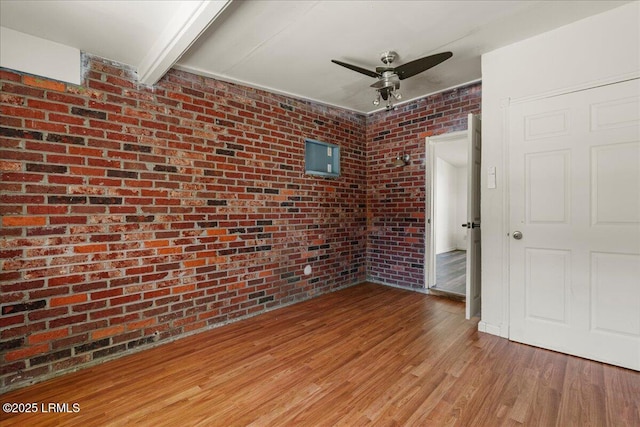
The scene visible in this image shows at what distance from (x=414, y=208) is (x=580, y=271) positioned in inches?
76.8

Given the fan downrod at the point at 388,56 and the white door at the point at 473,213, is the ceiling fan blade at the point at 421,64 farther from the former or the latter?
the white door at the point at 473,213

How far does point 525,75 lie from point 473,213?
4.35 ft

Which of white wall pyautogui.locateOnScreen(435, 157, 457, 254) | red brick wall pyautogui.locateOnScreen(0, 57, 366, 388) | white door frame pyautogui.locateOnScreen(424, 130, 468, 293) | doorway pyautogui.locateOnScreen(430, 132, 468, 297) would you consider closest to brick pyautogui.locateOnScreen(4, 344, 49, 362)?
red brick wall pyautogui.locateOnScreen(0, 57, 366, 388)

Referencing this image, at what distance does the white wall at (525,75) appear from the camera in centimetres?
210

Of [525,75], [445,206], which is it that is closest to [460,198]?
[445,206]

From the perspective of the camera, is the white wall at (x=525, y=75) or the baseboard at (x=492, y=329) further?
the baseboard at (x=492, y=329)

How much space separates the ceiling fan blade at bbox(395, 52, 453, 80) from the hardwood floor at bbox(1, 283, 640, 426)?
2.40 meters

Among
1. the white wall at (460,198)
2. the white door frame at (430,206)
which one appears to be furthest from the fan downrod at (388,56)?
the white wall at (460,198)

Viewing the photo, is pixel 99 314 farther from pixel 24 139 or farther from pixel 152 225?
pixel 24 139

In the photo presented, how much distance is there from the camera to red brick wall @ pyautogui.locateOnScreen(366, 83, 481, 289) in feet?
11.9

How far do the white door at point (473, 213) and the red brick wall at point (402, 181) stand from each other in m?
0.68

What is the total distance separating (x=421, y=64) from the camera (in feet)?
7.76

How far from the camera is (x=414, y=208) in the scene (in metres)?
3.98

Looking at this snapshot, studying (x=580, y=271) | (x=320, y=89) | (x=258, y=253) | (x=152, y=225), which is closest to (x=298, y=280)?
(x=258, y=253)
